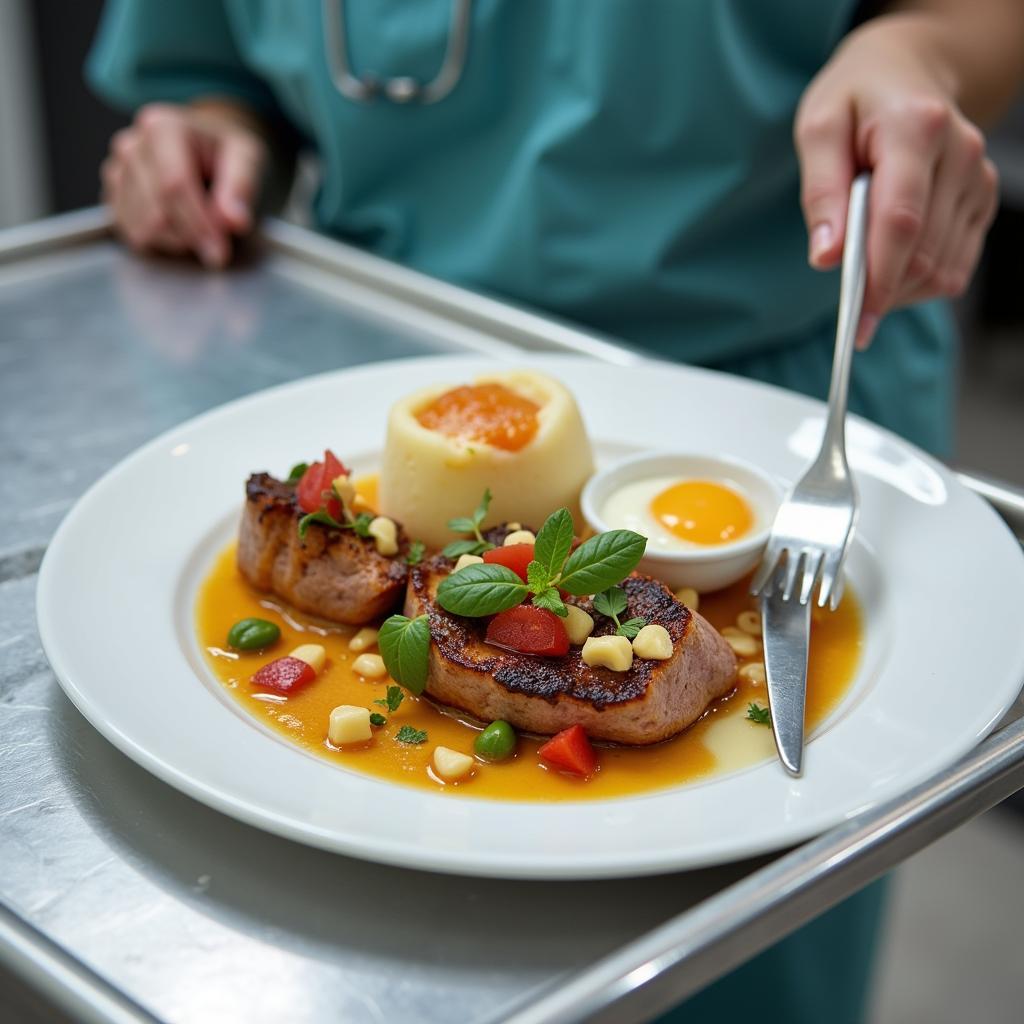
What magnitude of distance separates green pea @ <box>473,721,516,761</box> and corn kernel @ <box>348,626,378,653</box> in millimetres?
279

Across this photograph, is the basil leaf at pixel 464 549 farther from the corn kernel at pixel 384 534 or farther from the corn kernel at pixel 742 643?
the corn kernel at pixel 742 643

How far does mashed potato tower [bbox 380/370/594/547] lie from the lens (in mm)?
1821

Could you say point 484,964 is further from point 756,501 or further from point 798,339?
point 798,339

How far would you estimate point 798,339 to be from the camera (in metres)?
2.70

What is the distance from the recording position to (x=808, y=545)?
169 centimetres

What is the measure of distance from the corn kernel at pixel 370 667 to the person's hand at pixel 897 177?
0.91 meters

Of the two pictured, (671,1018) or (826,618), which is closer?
(826,618)

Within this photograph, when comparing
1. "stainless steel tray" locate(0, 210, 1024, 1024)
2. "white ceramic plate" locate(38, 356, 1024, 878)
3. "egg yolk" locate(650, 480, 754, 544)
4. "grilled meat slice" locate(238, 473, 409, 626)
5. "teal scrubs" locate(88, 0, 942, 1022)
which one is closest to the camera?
"stainless steel tray" locate(0, 210, 1024, 1024)

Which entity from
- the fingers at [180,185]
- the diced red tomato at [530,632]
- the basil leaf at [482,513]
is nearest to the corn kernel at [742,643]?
the diced red tomato at [530,632]

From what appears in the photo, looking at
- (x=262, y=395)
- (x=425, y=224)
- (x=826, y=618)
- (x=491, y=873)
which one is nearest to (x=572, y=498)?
(x=826, y=618)

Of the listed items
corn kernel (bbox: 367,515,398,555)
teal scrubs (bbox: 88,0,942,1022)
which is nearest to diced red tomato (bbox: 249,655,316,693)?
corn kernel (bbox: 367,515,398,555)

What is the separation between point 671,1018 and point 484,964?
1.44 metres

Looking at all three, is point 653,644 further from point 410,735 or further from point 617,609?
point 410,735

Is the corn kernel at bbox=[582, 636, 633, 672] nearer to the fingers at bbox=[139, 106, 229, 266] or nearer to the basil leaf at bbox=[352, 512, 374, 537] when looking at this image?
Answer: the basil leaf at bbox=[352, 512, 374, 537]
